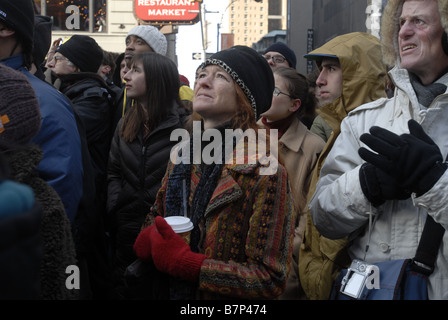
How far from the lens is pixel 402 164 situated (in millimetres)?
1831

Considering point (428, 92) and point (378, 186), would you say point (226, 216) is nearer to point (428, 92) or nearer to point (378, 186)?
point (378, 186)

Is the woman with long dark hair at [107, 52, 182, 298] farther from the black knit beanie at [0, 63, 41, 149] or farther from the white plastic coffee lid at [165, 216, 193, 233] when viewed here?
the black knit beanie at [0, 63, 41, 149]

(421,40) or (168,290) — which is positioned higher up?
(421,40)

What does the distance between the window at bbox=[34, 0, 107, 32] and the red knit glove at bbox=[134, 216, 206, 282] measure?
1619 cm

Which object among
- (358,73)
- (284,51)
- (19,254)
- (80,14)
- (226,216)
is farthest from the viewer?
(80,14)

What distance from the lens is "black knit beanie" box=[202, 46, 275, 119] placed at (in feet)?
8.39

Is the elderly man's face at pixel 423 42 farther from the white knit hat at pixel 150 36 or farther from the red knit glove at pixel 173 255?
the white knit hat at pixel 150 36

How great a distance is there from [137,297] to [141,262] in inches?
6.5

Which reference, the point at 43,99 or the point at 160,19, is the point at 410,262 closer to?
the point at 43,99

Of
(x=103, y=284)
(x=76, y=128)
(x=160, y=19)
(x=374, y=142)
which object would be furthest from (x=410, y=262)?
(x=160, y=19)

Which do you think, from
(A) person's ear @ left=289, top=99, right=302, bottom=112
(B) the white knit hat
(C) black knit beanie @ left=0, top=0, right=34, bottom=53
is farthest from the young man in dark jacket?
(B) the white knit hat

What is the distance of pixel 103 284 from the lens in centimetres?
350

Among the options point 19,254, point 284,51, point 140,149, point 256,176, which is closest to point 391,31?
point 256,176

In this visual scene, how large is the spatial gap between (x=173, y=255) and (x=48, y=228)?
650 millimetres
